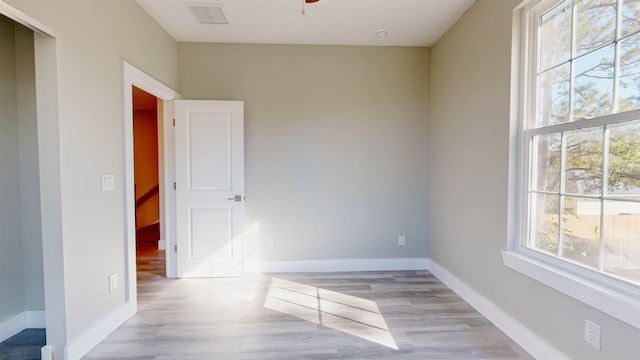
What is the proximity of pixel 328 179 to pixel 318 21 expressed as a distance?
1659mm

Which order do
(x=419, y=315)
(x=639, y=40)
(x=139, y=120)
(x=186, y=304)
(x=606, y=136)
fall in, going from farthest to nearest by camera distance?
(x=139, y=120) → (x=186, y=304) → (x=419, y=315) → (x=606, y=136) → (x=639, y=40)

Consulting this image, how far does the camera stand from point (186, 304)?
8.93 ft

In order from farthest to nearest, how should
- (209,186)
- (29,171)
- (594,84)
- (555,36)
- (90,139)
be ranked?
1. (209,186)
2. (29,171)
3. (90,139)
4. (555,36)
5. (594,84)

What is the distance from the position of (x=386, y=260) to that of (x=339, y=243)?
608 millimetres

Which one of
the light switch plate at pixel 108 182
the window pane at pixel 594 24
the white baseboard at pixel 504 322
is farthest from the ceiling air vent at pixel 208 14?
the white baseboard at pixel 504 322

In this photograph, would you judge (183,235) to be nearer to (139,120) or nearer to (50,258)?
(50,258)

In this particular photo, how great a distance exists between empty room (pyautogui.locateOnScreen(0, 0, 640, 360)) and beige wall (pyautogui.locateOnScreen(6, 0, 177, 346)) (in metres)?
0.02

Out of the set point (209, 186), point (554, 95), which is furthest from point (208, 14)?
point (554, 95)

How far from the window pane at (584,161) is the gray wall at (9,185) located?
12.0ft

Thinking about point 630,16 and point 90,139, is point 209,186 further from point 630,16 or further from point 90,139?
point 630,16

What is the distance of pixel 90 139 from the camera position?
6.68ft

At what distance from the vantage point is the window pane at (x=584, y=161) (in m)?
1.62

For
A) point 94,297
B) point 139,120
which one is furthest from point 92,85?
point 139,120

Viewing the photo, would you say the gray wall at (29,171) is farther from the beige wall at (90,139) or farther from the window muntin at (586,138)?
the window muntin at (586,138)
